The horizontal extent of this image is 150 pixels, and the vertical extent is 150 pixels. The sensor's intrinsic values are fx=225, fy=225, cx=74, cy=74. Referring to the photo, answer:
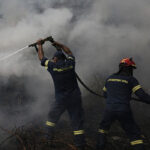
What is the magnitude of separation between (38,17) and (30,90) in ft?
10.1

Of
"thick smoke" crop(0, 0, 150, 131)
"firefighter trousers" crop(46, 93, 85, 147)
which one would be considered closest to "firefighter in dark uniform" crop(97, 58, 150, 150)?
"firefighter trousers" crop(46, 93, 85, 147)

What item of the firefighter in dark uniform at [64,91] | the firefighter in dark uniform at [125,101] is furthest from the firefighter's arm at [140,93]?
the firefighter in dark uniform at [64,91]

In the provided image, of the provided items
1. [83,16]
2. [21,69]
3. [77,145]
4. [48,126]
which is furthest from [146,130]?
[83,16]

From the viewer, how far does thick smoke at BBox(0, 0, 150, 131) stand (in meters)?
7.70

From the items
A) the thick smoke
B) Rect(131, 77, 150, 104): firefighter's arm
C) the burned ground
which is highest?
the thick smoke

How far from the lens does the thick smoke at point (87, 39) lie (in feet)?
25.3

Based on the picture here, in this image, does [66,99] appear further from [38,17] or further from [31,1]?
[31,1]

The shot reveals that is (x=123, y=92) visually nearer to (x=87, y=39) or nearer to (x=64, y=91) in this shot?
(x=64, y=91)

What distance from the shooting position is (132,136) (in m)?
4.17

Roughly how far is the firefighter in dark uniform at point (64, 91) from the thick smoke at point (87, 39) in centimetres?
262

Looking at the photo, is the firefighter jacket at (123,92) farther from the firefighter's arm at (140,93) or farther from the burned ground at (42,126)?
the burned ground at (42,126)

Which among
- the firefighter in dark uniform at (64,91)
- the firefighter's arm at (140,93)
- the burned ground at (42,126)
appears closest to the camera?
the firefighter's arm at (140,93)

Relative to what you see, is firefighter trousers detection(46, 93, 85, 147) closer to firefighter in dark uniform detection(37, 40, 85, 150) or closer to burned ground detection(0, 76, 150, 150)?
firefighter in dark uniform detection(37, 40, 85, 150)

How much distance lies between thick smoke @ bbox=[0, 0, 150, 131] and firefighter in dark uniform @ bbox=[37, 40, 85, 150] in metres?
2.62
